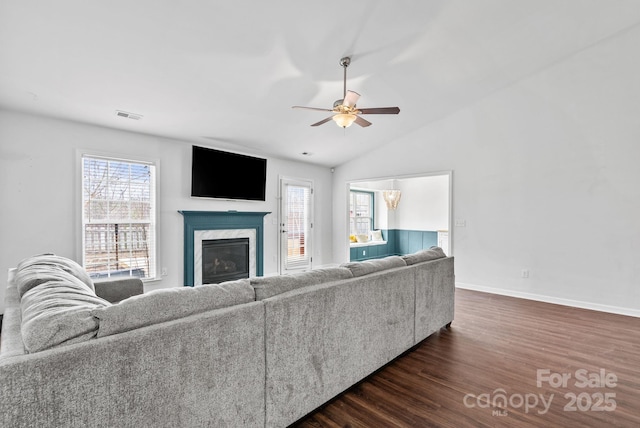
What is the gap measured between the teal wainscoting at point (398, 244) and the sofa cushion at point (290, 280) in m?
6.01

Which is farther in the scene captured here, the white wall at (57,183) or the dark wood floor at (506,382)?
the white wall at (57,183)

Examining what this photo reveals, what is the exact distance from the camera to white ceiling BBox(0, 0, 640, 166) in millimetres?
2559

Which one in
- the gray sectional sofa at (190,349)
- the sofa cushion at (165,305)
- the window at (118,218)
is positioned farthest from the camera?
the window at (118,218)

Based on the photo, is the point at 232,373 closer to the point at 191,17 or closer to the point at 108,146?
the point at 191,17

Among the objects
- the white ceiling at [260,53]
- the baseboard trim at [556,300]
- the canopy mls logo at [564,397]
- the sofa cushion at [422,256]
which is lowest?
the canopy mls logo at [564,397]

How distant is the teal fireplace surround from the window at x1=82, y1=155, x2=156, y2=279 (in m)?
0.47

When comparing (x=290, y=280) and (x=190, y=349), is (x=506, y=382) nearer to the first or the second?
(x=290, y=280)

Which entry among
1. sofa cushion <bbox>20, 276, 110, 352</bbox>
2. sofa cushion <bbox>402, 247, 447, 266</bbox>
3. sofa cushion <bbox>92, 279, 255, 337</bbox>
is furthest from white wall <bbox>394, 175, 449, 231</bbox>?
sofa cushion <bbox>20, 276, 110, 352</bbox>

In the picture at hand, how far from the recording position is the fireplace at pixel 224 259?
514cm

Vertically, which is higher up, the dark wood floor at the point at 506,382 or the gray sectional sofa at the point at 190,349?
the gray sectional sofa at the point at 190,349

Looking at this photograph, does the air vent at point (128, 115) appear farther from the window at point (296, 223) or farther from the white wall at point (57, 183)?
the window at point (296, 223)

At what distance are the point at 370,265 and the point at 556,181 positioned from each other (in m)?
3.69

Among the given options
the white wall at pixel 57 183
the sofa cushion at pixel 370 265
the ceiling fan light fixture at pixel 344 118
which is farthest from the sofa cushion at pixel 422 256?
the white wall at pixel 57 183

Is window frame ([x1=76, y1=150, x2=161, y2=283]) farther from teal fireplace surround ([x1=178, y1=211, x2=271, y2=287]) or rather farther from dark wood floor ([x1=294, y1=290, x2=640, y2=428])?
dark wood floor ([x1=294, y1=290, x2=640, y2=428])
